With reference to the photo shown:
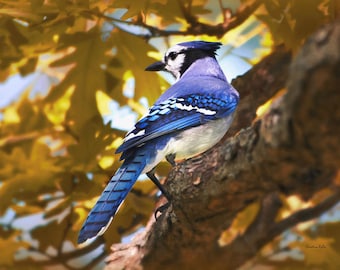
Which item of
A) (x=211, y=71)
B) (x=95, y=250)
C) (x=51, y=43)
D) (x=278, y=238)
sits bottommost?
(x=278, y=238)

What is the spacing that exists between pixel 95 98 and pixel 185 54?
0.56ft

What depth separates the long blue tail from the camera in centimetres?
63

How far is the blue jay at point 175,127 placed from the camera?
655mm

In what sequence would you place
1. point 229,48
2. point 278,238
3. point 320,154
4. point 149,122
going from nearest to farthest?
point 320,154
point 149,122
point 278,238
point 229,48

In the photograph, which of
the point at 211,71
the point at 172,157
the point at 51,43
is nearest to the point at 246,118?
the point at 211,71

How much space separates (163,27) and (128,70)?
9cm

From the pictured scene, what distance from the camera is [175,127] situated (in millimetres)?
717

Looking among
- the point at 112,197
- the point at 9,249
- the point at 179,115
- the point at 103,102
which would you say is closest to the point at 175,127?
the point at 179,115

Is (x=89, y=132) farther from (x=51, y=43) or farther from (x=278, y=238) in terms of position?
(x=278, y=238)

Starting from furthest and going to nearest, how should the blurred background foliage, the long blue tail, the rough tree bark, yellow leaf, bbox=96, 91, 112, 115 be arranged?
yellow leaf, bbox=96, 91, 112, 115 → the blurred background foliage → the long blue tail → the rough tree bark

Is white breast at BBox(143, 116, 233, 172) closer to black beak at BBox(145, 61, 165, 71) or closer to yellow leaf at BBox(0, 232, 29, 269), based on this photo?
black beak at BBox(145, 61, 165, 71)

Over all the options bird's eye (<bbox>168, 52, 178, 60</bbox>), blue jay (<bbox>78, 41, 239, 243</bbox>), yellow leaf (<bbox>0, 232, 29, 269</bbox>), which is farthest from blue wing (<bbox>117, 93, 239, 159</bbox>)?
yellow leaf (<bbox>0, 232, 29, 269</bbox>)

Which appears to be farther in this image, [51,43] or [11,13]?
[51,43]

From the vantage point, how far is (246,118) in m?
0.88
